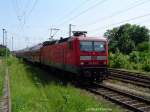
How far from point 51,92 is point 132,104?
4.33m

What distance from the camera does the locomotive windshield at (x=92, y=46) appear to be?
18.4 m

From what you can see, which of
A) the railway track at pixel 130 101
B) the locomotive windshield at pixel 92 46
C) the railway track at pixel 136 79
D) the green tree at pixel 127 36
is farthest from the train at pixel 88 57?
the green tree at pixel 127 36

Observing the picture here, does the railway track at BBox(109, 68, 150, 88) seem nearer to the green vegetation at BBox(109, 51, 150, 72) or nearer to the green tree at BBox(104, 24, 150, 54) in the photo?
the green vegetation at BBox(109, 51, 150, 72)

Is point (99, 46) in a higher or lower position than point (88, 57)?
higher

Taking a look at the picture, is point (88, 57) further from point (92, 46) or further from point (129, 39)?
point (129, 39)

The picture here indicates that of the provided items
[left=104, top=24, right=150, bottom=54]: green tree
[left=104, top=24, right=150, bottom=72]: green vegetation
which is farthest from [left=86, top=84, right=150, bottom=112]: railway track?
[left=104, top=24, right=150, bottom=54]: green tree

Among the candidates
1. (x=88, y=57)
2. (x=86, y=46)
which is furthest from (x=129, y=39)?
(x=88, y=57)

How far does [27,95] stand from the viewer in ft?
47.0

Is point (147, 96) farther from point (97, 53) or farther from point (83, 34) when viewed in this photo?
point (83, 34)

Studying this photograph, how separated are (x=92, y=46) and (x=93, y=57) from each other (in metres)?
0.67

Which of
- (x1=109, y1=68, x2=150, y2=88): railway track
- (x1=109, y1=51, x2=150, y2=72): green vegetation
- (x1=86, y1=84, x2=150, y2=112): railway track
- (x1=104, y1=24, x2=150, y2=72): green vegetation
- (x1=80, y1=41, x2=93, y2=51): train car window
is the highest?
(x1=104, y1=24, x2=150, y2=72): green vegetation

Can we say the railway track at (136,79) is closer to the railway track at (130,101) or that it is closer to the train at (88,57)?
the train at (88,57)

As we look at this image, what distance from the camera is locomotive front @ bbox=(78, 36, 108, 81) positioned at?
715 inches

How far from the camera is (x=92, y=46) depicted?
18.6 meters
